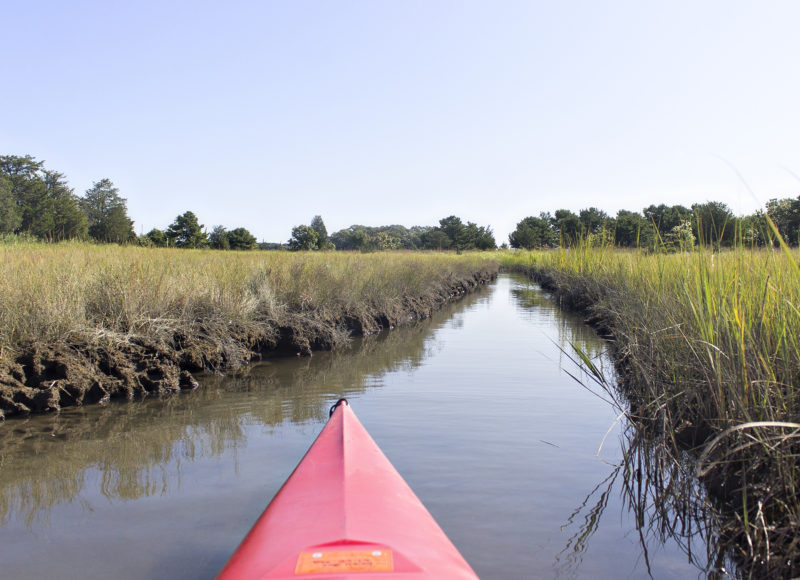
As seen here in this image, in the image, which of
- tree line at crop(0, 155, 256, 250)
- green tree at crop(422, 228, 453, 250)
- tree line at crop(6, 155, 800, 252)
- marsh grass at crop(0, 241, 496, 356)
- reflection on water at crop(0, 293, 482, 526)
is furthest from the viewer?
green tree at crop(422, 228, 453, 250)

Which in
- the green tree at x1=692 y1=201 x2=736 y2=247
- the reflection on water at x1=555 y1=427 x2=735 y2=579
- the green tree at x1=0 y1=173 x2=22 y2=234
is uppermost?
the green tree at x1=0 y1=173 x2=22 y2=234

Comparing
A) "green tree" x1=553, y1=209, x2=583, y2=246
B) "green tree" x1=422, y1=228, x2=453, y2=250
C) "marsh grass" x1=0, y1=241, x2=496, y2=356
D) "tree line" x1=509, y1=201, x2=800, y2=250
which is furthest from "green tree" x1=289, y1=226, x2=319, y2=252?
"marsh grass" x1=0, y1=241, x2=496, y2=356

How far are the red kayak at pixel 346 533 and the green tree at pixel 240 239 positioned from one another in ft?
136

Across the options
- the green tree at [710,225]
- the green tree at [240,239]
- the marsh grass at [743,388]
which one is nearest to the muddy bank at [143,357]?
the marsh grass at [743,388]

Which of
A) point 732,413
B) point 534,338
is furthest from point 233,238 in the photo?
point 732,413

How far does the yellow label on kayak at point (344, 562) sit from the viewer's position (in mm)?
1753

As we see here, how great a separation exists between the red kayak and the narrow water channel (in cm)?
73

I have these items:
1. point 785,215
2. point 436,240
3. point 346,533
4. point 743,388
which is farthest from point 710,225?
point 436,240

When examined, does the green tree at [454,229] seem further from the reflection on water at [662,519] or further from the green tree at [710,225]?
the reflection on water at [662,519]

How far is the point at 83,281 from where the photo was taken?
6.27 meters

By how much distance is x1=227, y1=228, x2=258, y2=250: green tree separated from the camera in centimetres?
4334

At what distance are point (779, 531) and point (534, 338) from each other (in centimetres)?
824

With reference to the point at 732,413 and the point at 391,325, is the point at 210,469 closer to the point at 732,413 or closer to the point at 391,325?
the point at 732,413

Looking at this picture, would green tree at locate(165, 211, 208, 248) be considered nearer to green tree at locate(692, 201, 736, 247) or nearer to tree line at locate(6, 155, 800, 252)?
tree line at locate(6, 155, 800, 252)
